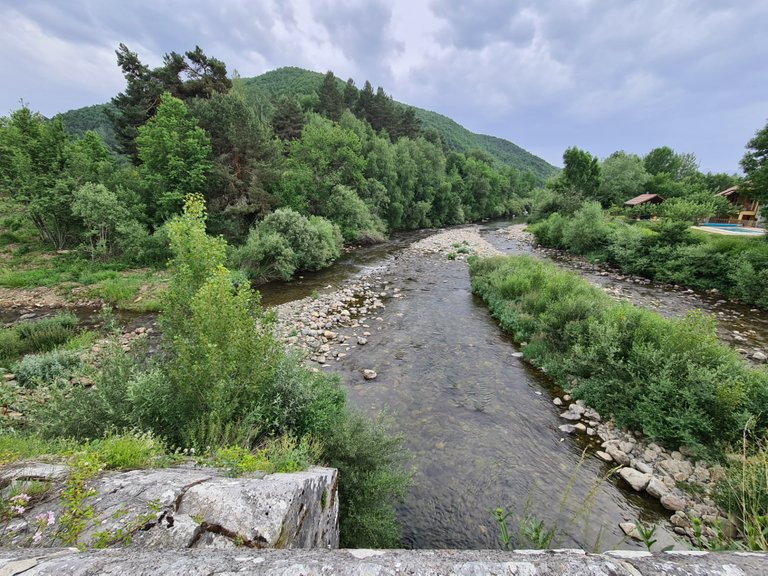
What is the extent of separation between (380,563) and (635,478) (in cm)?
744

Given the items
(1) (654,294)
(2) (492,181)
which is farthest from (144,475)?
(2) (492,181)

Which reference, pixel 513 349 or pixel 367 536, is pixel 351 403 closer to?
pixel 367 536

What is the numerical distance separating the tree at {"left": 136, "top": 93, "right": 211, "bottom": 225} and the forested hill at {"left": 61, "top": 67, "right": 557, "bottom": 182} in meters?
14.4

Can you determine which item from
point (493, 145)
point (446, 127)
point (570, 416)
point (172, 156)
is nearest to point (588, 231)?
point (570, 416)

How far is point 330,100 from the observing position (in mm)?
52156

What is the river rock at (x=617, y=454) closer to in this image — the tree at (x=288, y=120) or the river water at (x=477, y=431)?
the river water at (x=477, y=431)

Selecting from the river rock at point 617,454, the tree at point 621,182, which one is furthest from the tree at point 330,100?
the river rock at point 617,454

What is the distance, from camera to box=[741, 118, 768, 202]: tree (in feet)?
67.6

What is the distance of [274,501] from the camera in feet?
9.62

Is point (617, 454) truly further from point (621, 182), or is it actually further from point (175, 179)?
point (621, 182)

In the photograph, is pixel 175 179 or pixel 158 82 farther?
pixel 158 82

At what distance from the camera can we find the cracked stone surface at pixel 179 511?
7.77ft

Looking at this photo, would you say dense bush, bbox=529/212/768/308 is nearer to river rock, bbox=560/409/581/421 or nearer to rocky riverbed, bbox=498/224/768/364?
rocky riverbed, bbox=498/224/768/364

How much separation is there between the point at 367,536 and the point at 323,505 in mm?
1450
